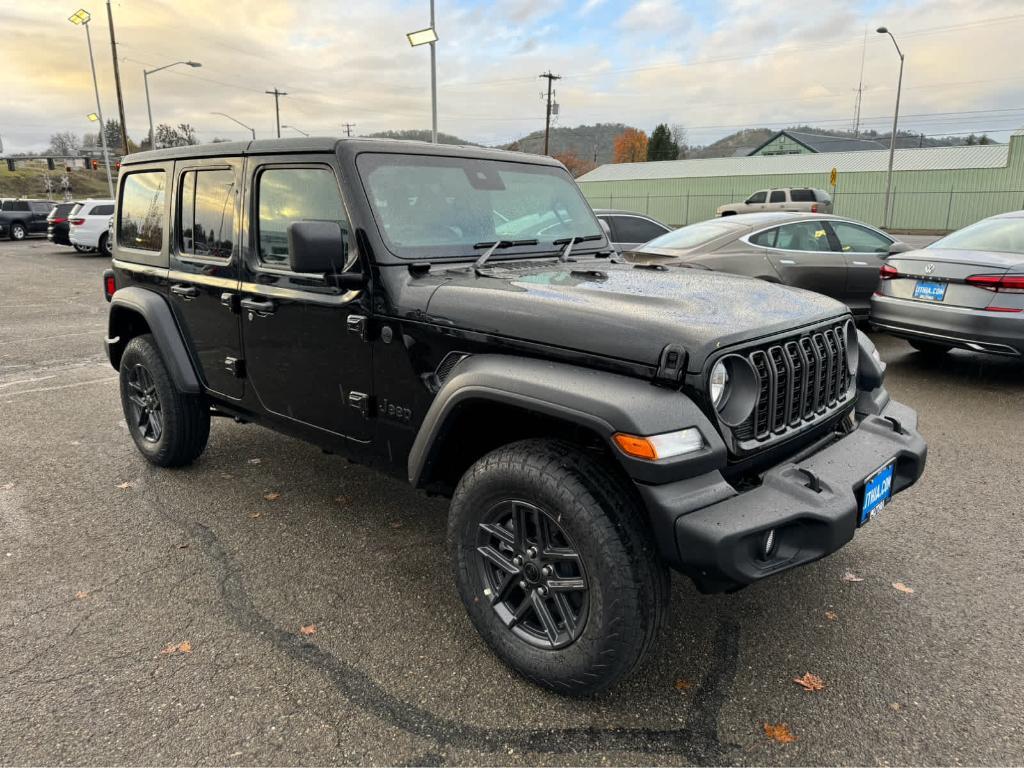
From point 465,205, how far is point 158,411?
2.56 metres

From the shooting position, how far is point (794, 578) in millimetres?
3291

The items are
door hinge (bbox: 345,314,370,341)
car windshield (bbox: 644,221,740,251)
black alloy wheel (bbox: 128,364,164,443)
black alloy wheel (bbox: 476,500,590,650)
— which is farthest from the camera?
car windshield (bbox: 644,221,740,251)

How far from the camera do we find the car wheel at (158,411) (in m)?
4.31

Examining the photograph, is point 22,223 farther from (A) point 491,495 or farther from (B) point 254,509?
(A) point 491,495

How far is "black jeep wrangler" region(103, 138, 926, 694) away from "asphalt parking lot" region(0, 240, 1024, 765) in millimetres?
343

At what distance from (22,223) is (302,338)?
108ft

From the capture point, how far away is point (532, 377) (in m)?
2.39

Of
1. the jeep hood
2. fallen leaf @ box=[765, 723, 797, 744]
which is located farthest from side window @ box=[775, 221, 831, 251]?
fallen leaf @ box=[765, 723, 797, 744]

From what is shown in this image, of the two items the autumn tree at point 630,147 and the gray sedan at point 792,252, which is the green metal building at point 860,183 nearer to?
the gray sedan at point 792,252

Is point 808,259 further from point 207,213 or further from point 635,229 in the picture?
point 207,213

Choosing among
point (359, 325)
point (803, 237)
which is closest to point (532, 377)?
point (359, 325)

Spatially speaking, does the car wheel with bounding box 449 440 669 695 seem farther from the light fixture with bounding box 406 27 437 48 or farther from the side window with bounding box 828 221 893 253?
the light fixture with bounding box 406 27 437 48

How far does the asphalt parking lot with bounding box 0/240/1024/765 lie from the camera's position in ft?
7.59

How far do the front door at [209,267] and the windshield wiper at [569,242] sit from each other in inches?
64.7
